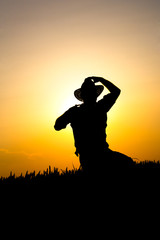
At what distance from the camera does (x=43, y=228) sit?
3326 millimetres

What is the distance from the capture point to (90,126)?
16.5ft

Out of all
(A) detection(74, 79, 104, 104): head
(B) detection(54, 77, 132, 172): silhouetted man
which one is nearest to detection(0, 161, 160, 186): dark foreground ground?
(B) detection(54, 77, 132, 172): silhouetted man

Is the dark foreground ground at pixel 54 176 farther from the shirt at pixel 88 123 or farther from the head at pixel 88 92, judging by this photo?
the head at pixel 88 92

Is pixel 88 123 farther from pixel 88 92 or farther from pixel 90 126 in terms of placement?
pixel 88 92

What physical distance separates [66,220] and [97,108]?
8.01ft

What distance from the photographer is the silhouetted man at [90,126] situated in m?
5.01

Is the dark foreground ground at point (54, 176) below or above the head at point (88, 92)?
below

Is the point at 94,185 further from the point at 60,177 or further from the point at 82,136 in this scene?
→ the point at 60,177

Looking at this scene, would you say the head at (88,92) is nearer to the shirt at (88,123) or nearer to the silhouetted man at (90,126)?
the silhouetted man at (90,126)

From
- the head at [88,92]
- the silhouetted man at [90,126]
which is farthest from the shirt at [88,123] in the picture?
the head at [88,92]

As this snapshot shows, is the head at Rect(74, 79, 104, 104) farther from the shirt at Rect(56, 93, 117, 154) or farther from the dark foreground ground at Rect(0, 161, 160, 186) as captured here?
the dark foreground ground at Rect(0, 161, 160, 186)

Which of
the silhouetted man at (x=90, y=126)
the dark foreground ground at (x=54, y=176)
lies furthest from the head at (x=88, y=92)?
the dark foreground ground at (x=54, y=176)

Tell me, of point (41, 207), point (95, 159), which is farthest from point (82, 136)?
point (41, 207)

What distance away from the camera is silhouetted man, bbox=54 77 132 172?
5.01 m
